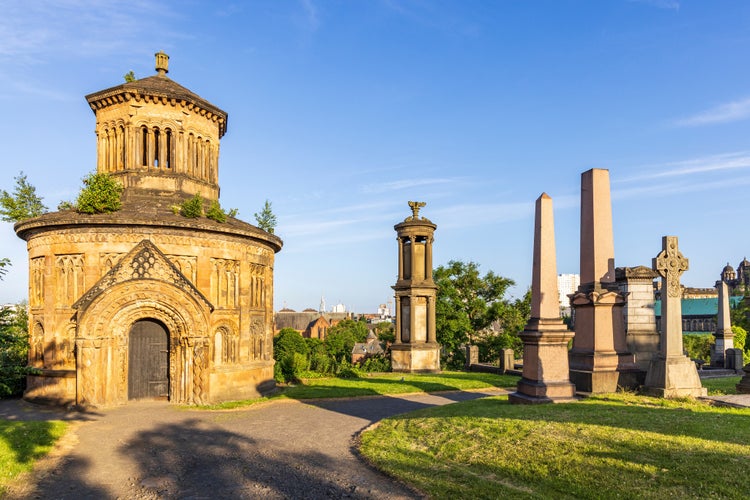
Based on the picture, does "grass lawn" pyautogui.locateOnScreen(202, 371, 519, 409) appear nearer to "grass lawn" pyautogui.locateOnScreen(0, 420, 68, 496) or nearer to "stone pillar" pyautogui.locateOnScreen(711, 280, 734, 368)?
"grass lawn" pyautogui.locateOnScreen(0, 420, 68, 496)

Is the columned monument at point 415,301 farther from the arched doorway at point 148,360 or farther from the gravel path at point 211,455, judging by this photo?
the arched doorway at point 148,360

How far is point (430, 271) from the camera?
29016 millimetres

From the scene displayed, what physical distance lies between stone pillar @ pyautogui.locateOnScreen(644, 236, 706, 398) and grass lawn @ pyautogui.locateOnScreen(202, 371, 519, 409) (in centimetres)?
970

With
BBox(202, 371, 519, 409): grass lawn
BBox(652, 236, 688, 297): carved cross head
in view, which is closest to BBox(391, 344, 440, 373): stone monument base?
BBox(202, 371, 519, 409): grass lawn

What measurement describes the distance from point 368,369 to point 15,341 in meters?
21.7

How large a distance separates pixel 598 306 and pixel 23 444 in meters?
15.3

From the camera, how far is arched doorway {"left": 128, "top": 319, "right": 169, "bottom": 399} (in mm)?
18984

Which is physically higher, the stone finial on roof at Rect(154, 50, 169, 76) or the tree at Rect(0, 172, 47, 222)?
the stone finial on roof at Rect(154, 50, 169, 76)

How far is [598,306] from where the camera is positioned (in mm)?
14914

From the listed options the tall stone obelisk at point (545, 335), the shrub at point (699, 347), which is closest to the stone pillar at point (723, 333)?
the shrub at point (699, 347)

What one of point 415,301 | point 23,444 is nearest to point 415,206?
point 415,301

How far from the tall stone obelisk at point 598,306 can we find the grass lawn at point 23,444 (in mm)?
13755

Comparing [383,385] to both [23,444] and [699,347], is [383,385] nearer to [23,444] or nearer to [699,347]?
[23,444]

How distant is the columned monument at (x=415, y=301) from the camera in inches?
1113
